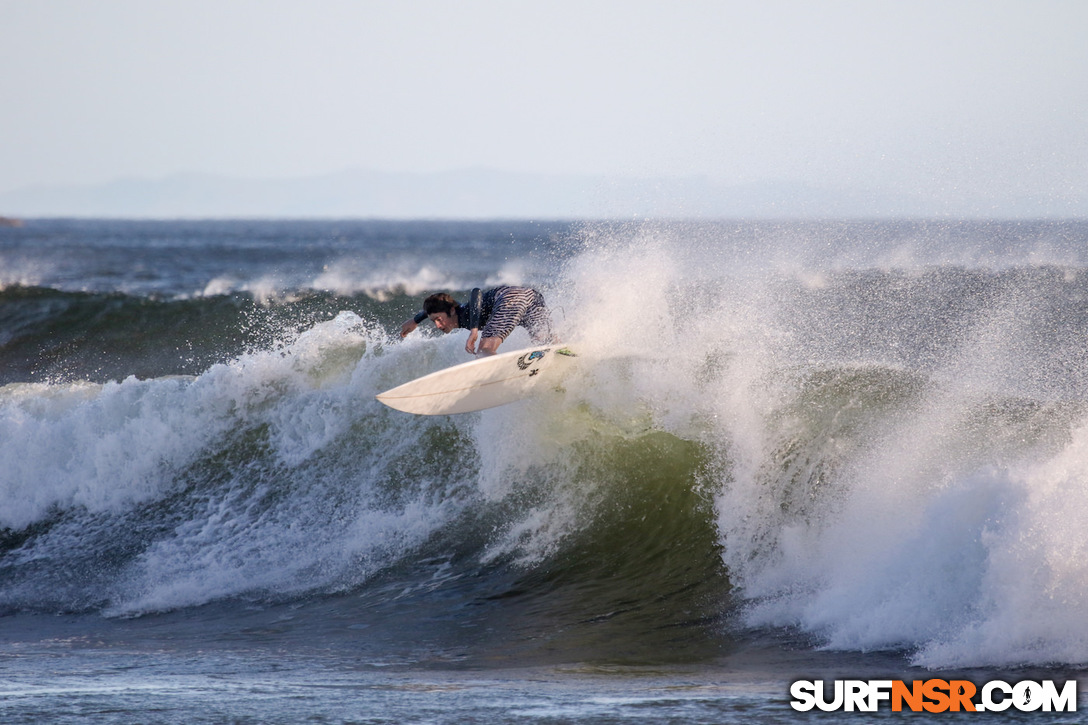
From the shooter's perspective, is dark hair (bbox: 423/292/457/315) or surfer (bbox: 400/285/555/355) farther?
surfer (bbox: 400/285/555/355)

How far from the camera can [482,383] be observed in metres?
7.79

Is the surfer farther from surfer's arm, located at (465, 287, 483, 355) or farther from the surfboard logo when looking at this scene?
the surfboard logo

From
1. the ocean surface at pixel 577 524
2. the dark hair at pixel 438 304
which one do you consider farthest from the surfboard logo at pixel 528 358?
the dark hair at pixel 438 304

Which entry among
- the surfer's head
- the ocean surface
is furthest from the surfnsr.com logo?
the surfer's head

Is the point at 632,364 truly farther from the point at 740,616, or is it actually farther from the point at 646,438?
the point at 740,616

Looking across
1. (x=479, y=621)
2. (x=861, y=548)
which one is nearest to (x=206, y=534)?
(x=479, y=621)

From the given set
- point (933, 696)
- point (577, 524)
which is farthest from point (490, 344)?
point (933, 696)

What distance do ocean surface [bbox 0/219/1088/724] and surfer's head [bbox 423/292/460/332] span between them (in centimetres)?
123

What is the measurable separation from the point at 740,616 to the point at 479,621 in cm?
173

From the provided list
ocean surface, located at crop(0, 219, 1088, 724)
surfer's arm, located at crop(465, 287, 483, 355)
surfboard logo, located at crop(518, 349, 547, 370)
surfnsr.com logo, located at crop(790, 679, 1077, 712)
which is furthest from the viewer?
surfboard logo, located at crop(518, 349, 547, 370)

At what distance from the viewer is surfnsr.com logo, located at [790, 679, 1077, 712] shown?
4.13 meters

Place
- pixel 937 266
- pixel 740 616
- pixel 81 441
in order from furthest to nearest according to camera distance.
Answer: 1. pixel 937 266
2. pixel 81 441
3. pixel 740 616

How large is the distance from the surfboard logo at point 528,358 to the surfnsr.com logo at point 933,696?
3.87 m

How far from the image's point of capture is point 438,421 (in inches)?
348
